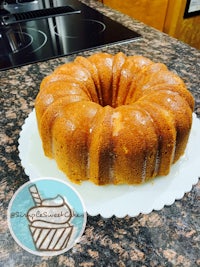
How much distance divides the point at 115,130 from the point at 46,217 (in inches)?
10.1

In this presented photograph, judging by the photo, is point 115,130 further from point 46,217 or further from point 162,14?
point 162,14

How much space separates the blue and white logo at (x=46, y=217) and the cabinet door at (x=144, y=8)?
1854 millimetres

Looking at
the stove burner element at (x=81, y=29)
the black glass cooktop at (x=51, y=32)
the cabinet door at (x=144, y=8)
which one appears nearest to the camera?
the black glass cooktop at (x=51, y=32)

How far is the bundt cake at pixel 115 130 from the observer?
60cm

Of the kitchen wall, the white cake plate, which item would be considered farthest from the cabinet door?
the white cake plate

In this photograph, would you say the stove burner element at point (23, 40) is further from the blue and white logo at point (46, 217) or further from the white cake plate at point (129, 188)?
the blue and white logo at point (46, 217)

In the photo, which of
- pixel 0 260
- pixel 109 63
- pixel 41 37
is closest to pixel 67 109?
pixel 109 63

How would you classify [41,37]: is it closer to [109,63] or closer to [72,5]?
[72,5]

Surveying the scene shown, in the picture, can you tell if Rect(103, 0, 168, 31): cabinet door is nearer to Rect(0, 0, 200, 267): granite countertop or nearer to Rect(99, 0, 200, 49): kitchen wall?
Rect(99, 0, 200, 49): kitchen wall

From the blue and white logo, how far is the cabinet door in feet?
6.08

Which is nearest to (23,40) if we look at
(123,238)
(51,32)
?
(51,32)

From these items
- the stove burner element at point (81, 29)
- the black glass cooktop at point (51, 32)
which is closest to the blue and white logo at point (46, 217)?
the black glass cooktop at point (51, 32)

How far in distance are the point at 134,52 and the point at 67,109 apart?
0.79m

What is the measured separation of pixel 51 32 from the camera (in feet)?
4.74
